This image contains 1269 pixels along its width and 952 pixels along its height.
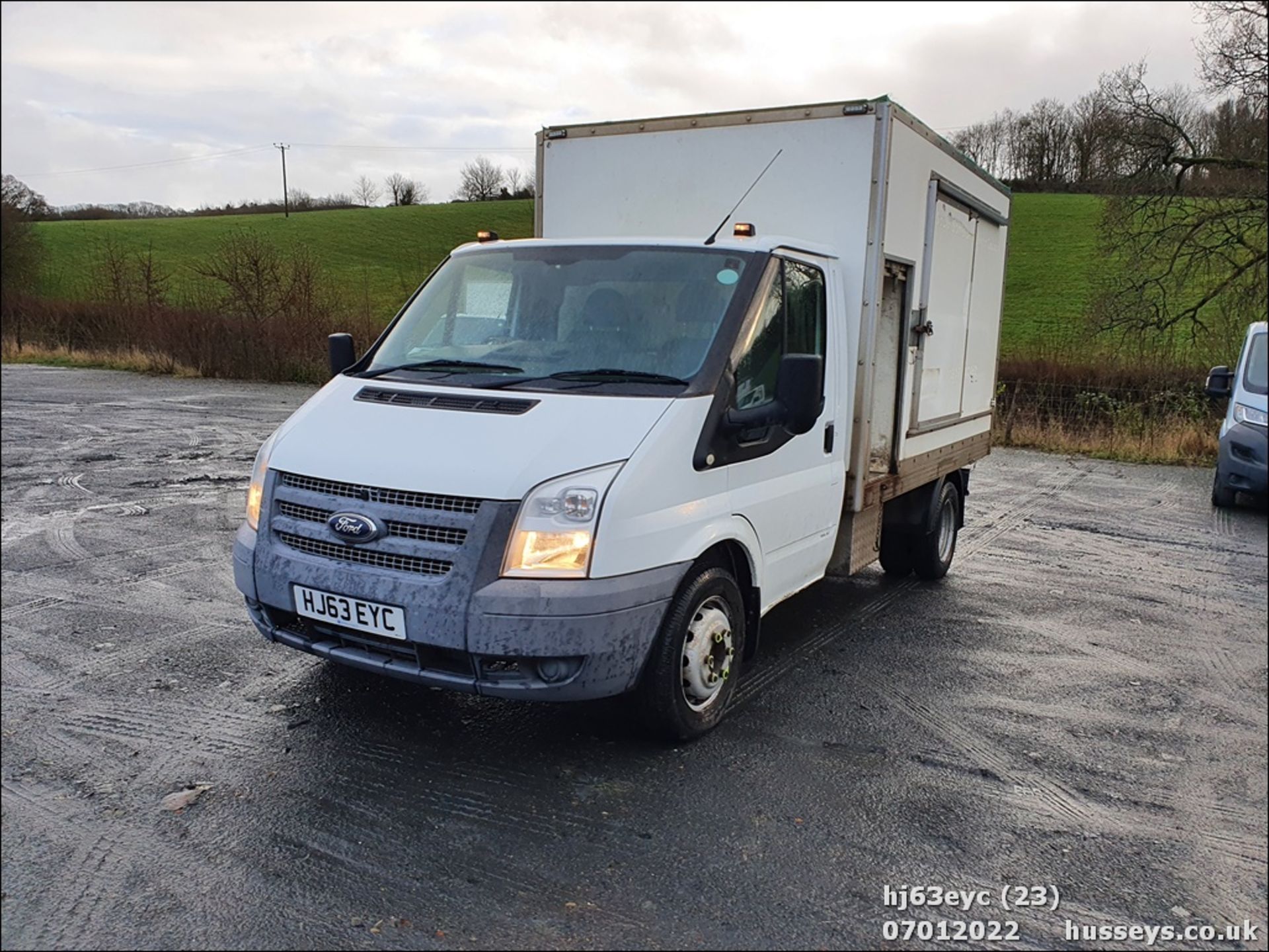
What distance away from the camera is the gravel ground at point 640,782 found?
2773mm

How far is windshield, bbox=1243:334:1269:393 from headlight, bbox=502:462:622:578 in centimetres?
243

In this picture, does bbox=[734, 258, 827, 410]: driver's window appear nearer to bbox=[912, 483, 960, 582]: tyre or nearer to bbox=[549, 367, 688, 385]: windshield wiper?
bbox=[549, 367, 688, 385]: windshield wiper

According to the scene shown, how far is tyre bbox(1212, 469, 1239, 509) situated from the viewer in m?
1.38

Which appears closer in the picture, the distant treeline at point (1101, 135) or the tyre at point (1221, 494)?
the tyre at point (1221, 494)

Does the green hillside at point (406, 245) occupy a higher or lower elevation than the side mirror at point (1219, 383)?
higher

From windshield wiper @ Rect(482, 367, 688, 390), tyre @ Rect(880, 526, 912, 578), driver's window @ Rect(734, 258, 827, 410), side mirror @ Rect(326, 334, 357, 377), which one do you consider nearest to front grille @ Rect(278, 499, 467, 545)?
windshield wiper @ Rect(482, 367, 688, 390)

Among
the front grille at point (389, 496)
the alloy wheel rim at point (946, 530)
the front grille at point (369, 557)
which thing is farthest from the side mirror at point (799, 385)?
the alloy wheel rim at point (946, 530)

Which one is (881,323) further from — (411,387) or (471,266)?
(411,387)

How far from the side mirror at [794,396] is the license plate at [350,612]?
1.62 meters

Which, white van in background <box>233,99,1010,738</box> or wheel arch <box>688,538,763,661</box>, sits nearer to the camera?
white van in background <box>233,99,1010,738</box>

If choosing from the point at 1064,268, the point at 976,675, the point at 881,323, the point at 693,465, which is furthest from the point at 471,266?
the point at 1064,268

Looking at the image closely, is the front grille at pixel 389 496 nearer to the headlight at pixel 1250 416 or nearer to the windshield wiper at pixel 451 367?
the windshield wiper at pixel 451 367

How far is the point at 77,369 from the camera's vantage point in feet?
12.9

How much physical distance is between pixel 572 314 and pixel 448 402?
2.77 ft
